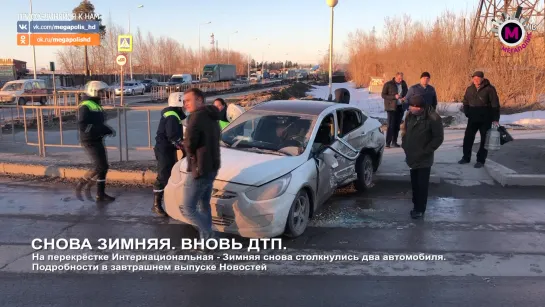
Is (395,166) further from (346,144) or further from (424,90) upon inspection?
(346,144)

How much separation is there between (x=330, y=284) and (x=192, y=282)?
1251 mm

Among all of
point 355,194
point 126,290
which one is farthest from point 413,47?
point 126,290

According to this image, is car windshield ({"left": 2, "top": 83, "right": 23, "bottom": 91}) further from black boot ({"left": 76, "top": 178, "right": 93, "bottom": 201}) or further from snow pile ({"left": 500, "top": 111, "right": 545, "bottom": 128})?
snow pile ({"left": 500, "top": 111, "right": 545, "bottom": 128})

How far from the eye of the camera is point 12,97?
27938 millimetres

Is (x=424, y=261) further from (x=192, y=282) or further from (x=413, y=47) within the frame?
(x=413, y=47)

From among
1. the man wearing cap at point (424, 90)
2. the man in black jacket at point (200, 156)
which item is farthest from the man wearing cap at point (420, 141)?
the man wearing cap at point (424, 90)

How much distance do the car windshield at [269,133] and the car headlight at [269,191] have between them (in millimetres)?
742

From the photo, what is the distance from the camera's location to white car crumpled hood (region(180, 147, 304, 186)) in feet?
15.8

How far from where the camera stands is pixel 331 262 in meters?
4.50

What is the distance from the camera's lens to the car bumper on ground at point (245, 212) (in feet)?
15.4

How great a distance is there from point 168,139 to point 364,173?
3.27m

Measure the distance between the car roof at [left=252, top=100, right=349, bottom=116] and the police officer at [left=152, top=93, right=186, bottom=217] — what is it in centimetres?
133

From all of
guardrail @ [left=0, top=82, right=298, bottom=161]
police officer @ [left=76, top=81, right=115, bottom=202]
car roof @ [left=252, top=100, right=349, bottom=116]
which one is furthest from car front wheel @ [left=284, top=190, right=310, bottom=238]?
guardrail @ [left=0, top=82, right=298, bottom=161]

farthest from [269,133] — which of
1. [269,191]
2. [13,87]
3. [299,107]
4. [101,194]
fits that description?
[13,87]
